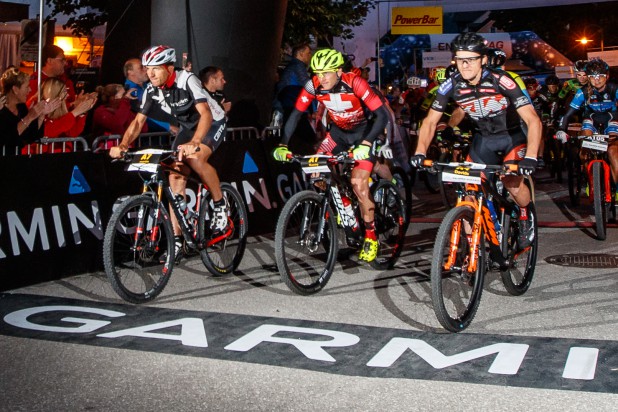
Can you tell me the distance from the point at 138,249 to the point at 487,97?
9.81 ft

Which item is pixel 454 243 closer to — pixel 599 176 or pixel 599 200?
pixel 599 200

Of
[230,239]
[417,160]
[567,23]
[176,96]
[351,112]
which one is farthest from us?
[567,23]

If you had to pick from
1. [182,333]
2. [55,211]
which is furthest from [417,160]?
[55,211]

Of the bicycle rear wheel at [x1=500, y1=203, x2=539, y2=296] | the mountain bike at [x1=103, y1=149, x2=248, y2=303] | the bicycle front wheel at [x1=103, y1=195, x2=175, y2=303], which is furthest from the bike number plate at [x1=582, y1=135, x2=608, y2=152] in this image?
the bicycle front wheel at [x1=103, y1=195, x2=175, y2=303]

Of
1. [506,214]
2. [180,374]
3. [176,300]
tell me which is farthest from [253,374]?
[506,214]

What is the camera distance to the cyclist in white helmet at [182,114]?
8.67m

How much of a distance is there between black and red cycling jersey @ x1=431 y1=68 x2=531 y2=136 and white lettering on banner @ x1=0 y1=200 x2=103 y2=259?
3583 millimetres

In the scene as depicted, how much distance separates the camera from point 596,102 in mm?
12359

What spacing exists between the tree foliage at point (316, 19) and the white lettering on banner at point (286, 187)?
15.8 m

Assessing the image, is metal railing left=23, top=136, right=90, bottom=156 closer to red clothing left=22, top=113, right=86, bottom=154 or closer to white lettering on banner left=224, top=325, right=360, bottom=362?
red clothing left=22, top=113, right=86, bottom=154

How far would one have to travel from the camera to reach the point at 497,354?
21.4ft

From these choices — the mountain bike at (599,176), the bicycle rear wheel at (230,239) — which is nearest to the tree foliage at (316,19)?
the mountain bike at (599,176)

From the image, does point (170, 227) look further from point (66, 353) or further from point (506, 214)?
point (506, 214)

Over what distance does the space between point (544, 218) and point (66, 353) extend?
340 inches
